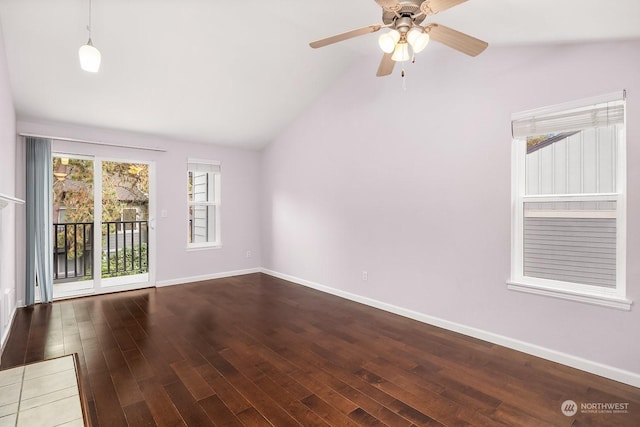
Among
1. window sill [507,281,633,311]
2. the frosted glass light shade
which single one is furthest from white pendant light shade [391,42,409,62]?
window sill [507,281,633,311]

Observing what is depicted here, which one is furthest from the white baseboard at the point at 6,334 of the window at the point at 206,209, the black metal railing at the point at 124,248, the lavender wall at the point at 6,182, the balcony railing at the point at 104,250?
the window at the point at 206,209

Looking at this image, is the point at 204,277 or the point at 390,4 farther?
the point at 204,277

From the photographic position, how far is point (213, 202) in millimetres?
5922

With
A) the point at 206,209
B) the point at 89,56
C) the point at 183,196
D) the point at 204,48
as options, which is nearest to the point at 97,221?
the point at 183,196

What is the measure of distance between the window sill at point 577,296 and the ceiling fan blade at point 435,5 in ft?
7.59

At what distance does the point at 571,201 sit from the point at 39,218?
5786mm

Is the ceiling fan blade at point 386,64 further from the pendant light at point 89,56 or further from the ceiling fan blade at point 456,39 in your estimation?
the pendant light at point 89,56

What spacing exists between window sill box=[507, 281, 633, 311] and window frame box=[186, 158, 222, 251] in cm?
457

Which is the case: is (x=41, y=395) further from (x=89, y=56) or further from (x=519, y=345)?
(x=519, y=345)

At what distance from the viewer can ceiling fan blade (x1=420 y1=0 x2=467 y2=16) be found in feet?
5.47

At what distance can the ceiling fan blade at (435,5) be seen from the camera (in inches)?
65.6

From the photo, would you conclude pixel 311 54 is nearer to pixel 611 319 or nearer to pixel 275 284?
pixel 275 284

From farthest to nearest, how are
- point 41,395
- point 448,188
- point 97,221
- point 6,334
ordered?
point 97,221, point 448,188, point 6,334, point 41,395

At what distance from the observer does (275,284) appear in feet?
17.5
